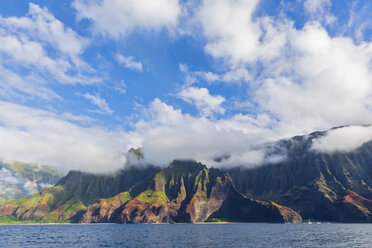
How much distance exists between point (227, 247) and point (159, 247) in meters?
27.1

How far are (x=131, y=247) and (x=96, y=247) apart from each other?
1574cm

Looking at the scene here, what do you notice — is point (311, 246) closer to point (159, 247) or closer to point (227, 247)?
point (227, 247)

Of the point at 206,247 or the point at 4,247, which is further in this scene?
the point at 4,247

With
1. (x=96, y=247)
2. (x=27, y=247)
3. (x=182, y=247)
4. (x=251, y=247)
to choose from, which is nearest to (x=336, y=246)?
(x=251, y=247)

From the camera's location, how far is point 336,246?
394ft

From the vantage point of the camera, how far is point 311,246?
119875 millimetres

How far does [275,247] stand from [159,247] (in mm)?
46057

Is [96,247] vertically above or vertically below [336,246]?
below

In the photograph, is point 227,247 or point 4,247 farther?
point 4,247

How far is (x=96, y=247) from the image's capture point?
12406 cm

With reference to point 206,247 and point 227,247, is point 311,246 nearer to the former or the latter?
point 227,247

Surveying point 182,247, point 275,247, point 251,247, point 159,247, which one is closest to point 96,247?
point 159,247

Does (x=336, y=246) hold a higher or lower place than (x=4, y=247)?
higher

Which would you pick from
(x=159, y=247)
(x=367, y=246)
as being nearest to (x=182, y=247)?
(x=159, y=247)
